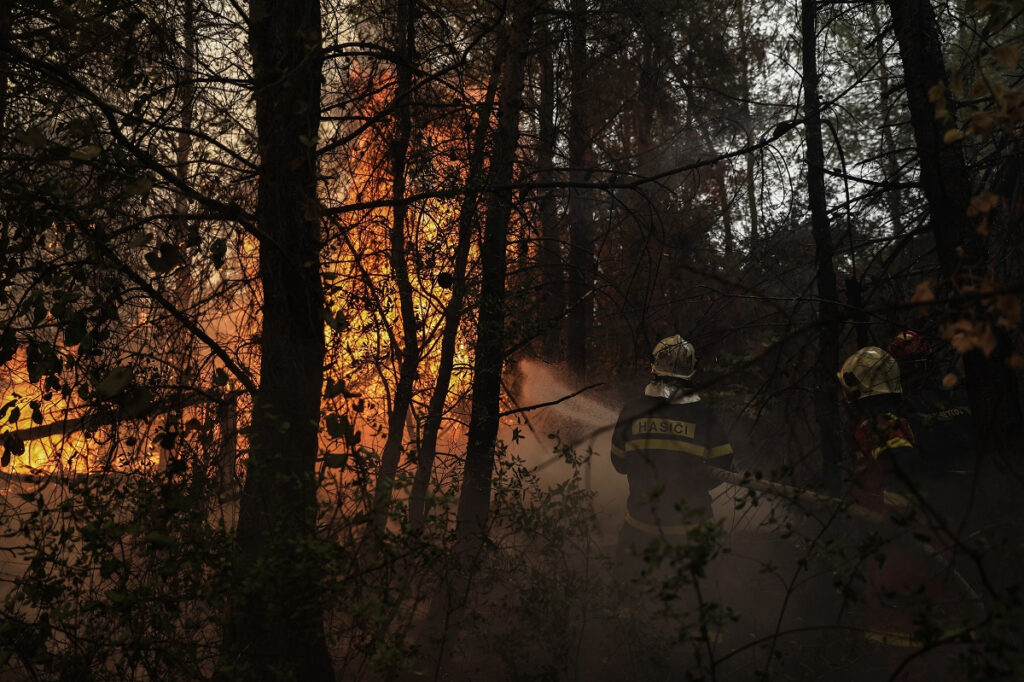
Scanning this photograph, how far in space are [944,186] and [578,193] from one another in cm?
535

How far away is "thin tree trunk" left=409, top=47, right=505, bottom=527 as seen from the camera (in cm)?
596

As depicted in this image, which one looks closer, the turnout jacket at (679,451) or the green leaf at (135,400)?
the green leaf at (135,400)

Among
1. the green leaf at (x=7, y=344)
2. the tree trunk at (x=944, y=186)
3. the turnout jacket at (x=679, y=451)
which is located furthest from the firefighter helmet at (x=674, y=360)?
the green leaf at (x=7, y=344)

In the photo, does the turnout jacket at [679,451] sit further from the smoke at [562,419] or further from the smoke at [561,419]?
the smoke at [561,419]

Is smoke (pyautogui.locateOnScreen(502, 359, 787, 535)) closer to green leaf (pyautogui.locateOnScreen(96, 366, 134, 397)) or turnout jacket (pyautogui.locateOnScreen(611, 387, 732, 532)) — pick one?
turnout jacket (pyautogui.locateOnScreen(611, 387, 732, 532))

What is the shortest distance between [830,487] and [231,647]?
5.18 metres

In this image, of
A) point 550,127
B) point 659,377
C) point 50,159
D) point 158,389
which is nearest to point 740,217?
point 550,127

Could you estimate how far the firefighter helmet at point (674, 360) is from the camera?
6.42 m

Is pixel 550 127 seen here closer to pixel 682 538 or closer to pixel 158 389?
pixel 682 538

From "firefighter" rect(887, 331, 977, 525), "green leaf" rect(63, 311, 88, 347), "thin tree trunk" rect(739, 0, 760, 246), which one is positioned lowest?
"firefighter" rect(887, 331, 977, 525)

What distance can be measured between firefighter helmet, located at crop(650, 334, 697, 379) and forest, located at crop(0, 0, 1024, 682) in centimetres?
6

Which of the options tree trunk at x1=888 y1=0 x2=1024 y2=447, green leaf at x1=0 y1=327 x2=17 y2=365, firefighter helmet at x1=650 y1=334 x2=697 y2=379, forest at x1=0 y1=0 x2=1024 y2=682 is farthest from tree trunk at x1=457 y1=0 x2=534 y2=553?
green leaf at x1=0 y1=327 x2=17 y2=365

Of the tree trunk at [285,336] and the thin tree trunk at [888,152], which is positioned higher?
the thin tree trunk at [888,152]

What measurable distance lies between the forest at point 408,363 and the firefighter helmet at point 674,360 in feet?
0.18
